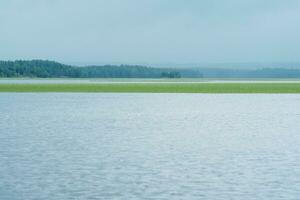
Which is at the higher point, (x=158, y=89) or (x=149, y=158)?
(x=149, y=158)

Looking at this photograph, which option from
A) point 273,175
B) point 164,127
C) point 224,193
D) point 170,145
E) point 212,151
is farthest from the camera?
Result: point 164,127

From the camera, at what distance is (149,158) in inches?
674

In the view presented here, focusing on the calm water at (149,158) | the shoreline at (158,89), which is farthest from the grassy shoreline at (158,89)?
the calm water at (149,158)

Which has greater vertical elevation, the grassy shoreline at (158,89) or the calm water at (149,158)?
the calm water at (149,158)

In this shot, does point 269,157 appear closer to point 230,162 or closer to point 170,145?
point 230,162

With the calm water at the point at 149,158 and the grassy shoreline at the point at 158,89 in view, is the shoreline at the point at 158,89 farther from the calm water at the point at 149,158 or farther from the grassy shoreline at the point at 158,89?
the calm water at the point at 149,158

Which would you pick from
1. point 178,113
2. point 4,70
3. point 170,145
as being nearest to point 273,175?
point 170,145

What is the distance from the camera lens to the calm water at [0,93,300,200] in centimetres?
1331

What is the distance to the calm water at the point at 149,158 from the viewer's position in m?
13.3

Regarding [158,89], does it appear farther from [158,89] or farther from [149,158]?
[149,158]

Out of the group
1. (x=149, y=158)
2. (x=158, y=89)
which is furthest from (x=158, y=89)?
(x=149, y=158)

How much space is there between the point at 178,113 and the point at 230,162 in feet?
55.9

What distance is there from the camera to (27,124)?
2662 cm

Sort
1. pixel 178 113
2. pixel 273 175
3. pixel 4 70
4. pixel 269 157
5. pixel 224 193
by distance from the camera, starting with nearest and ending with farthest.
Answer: pixel 224 193
pixel 273 175
pixel 269 157
pixel 178 113
pixel 4 70
